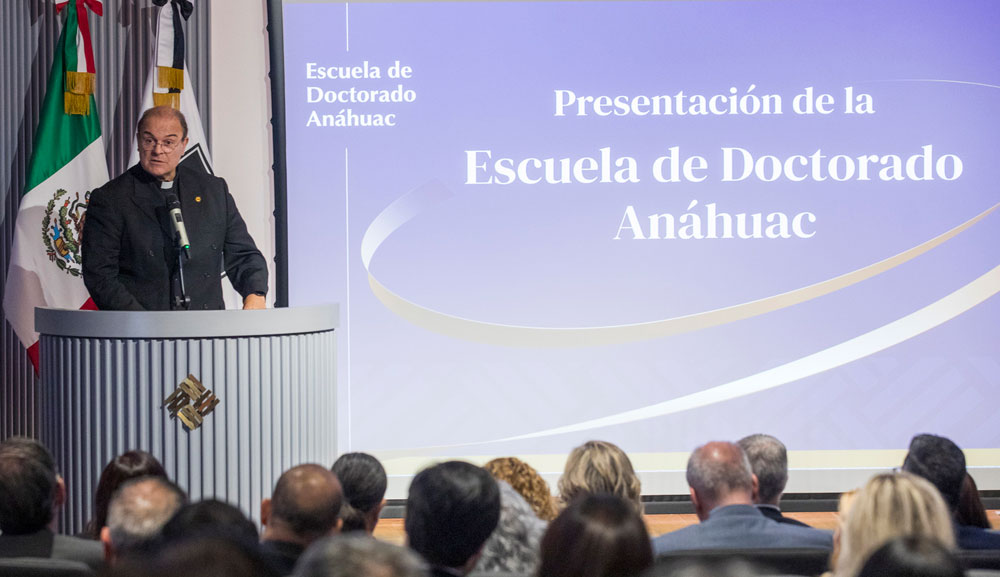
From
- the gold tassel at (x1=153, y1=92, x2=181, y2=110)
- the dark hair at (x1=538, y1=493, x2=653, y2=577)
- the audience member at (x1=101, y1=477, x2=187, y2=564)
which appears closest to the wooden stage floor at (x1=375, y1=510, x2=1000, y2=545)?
the gold tassel at (x1=153, y1=92, x2=181, y2=110)

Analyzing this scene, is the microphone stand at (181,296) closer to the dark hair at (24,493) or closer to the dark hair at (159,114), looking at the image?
the dark hair at (159,114)

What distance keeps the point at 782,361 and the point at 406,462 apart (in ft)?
5.95

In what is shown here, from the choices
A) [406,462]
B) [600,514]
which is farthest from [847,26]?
[600,514]

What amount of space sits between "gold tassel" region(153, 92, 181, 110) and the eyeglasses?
64.8 inches

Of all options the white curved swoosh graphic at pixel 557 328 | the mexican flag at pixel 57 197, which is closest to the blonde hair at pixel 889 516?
the white curved swoosh graphic at pixel 557 328

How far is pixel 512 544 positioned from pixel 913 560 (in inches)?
42.2

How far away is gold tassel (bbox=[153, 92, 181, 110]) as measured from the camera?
492cm

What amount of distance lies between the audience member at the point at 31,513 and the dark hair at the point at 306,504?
39cm

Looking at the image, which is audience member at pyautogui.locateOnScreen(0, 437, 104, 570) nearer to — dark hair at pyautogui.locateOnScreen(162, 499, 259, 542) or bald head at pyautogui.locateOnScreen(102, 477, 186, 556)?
bald head at pyautogui.locateOnScreen(102, 477, 186, 556)

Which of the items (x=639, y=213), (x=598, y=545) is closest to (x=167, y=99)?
(x=639, y=213)

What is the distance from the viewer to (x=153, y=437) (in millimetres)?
2979

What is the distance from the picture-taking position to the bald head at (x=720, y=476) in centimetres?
268

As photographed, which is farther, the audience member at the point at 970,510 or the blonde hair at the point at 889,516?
the audience member at the point at 970,510

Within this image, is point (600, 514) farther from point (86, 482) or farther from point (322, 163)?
point (322, 163)
